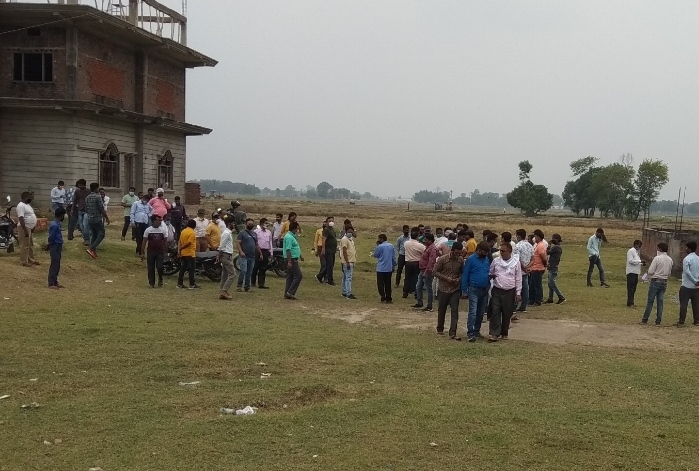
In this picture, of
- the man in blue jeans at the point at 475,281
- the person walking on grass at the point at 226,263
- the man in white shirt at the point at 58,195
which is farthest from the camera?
the man in white shirt at the point at 58,195

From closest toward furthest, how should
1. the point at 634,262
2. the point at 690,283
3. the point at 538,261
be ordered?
the point at 690,283 < the point at 538,261 < the point at 634,262

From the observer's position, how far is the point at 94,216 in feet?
56.2

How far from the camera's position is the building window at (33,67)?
2769 cm

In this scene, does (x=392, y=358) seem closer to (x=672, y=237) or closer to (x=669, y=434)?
(x=669, y=434)

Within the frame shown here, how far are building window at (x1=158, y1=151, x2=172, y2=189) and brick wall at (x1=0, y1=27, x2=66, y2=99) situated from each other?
729 centimetres

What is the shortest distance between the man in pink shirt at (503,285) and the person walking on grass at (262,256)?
7.20 m

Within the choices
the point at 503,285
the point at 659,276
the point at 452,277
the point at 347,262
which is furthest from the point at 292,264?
the point at 659,276

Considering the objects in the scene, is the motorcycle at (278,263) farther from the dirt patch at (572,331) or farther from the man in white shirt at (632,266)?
the man in white shirt at (632,266)

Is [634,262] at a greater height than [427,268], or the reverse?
[634,262]

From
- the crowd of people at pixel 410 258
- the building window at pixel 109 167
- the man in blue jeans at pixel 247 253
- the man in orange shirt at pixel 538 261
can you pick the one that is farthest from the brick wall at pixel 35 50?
the man in orange shirt at pixel 538 261

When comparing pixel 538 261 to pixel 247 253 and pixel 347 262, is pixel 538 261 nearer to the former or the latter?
pixel 347 262

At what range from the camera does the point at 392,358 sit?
9703 millimetres

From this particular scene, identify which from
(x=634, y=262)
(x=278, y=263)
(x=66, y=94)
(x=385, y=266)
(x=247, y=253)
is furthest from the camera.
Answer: (x=66, y=94)

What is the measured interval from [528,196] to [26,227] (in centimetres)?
8273
